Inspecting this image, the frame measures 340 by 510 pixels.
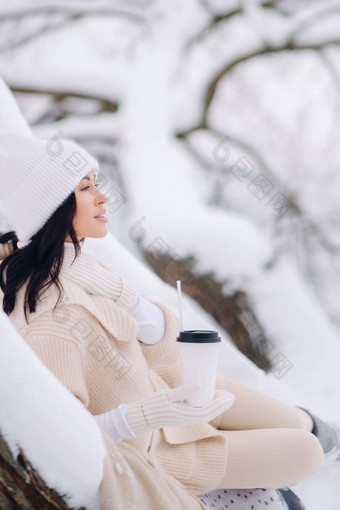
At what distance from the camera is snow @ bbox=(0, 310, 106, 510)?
22.4 inches

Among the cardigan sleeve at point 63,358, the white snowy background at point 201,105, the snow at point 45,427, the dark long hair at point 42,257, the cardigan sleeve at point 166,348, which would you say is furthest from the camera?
the white snowy background at point 201,105

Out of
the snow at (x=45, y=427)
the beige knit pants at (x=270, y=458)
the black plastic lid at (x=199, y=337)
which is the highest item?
the snow at (x=45, y=427)

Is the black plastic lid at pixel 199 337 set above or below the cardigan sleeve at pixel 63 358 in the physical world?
below

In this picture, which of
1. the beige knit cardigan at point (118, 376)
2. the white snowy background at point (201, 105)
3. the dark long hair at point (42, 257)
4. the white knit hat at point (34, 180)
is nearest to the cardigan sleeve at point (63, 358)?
the beige knit cardigan at point (118, 376)

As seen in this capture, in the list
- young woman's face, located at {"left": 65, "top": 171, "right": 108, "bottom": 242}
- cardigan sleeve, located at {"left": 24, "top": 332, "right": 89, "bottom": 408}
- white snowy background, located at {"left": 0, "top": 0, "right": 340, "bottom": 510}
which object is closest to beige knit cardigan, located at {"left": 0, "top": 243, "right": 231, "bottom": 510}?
cardigan sleeve, located at {"left": 24, "top": 332, "right": 89, "bottom": 408}

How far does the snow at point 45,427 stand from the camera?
1.87 ft

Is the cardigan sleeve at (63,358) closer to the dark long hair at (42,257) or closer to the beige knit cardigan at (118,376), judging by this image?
the beige knit cardigan at (118,376)

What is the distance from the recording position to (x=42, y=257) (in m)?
0.90

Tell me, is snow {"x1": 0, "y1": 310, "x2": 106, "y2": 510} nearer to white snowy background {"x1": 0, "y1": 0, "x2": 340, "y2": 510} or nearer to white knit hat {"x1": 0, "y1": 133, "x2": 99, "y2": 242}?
white knit hat {"x1": 0, "y1": 133, "x2": 99, "y2": 242}

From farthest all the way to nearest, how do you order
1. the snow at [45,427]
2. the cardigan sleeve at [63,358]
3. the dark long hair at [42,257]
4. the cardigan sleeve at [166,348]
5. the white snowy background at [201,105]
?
Answer: the white snowy background at [201,105] < the cardigan sleeve at [166,348] < the dark long hair at [42,257] < the cardigan sleeve at [63,358] < the snow at [45,427]

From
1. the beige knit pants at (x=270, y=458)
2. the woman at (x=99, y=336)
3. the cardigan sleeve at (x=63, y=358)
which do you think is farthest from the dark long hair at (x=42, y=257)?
the beige knit pants at (x=270, y=458)

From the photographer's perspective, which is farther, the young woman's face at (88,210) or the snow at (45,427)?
the young woman's face at (88,210)

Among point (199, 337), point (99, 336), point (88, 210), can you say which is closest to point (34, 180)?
point (88, 210)

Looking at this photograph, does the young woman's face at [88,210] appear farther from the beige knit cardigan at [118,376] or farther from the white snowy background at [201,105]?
the white snowy background at [201,105]
